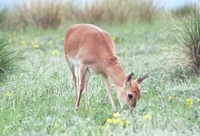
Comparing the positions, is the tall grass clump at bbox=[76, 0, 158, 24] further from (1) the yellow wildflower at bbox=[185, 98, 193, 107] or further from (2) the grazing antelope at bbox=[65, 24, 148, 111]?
(1) the yellow wildflower at bbox=[185, 98, 193, 107]

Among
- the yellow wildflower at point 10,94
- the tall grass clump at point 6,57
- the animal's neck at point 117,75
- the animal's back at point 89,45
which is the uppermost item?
the animal's back at point 89,45

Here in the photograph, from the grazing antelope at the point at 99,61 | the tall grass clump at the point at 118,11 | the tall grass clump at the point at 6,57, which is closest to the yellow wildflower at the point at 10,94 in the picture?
the grazing antelope at the point at 99,61

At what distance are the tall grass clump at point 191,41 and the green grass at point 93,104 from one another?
11.0 inches

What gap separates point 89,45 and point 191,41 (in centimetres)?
286

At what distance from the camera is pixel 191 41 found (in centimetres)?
1028

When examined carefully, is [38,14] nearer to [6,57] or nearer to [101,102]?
[6,57]

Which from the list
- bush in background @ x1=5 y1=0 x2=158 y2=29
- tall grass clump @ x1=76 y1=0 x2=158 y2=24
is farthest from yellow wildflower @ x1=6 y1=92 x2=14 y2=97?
tall grass clump @ x1=76 y1=0 x2=158 y2=24

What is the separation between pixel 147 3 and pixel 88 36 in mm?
11551

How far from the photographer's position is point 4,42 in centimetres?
1009

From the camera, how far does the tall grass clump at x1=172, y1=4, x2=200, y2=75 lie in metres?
10.3

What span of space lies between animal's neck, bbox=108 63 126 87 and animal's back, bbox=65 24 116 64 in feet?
0.51

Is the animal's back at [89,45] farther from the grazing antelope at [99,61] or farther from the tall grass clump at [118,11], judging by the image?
the tall grass clump at [118,11]

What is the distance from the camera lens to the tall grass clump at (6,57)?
9.90 m

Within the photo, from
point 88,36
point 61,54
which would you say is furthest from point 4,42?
point 61,54
